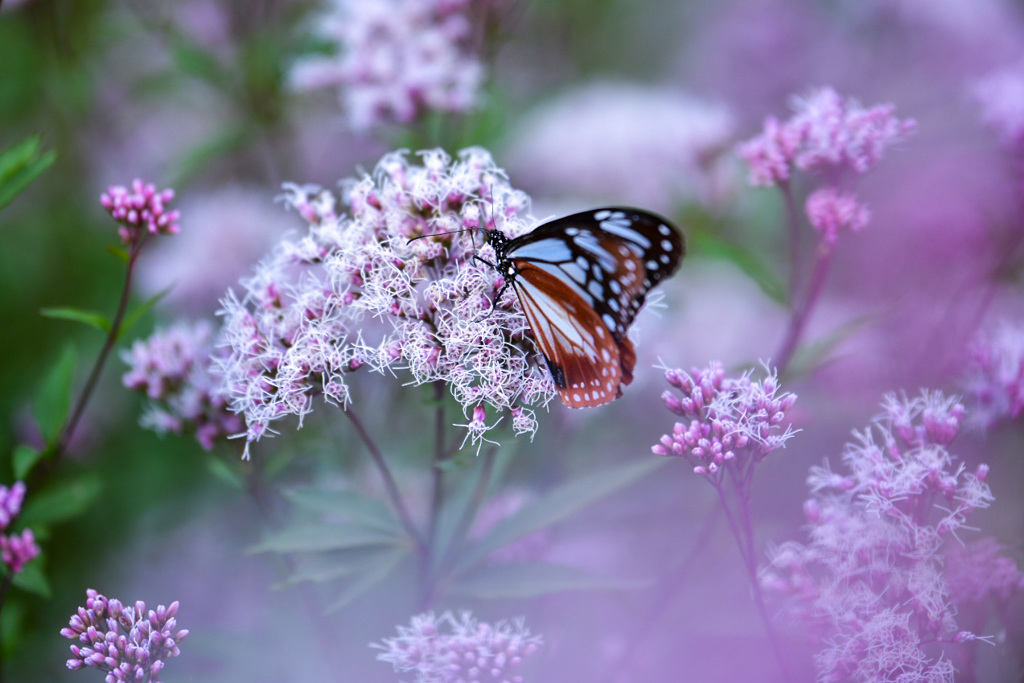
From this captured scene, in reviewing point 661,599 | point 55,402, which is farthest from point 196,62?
point 661,599

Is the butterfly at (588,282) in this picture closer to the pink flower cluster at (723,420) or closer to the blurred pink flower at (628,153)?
the pink flower cluster at (723,420)

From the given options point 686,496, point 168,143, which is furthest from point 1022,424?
point 168,143

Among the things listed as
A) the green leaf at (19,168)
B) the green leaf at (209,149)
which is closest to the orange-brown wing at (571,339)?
the green leaf at (19,168)

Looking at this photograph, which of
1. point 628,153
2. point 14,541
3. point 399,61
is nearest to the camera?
point 14,541

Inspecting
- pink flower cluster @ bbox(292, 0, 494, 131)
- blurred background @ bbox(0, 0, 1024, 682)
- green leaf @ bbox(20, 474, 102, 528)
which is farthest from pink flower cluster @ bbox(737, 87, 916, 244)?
green leaf @ bbox(20, 474, 102, 528)

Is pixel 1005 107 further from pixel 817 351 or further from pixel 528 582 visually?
pixel 528 582

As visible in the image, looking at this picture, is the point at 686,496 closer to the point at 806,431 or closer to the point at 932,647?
the point at 806,431
